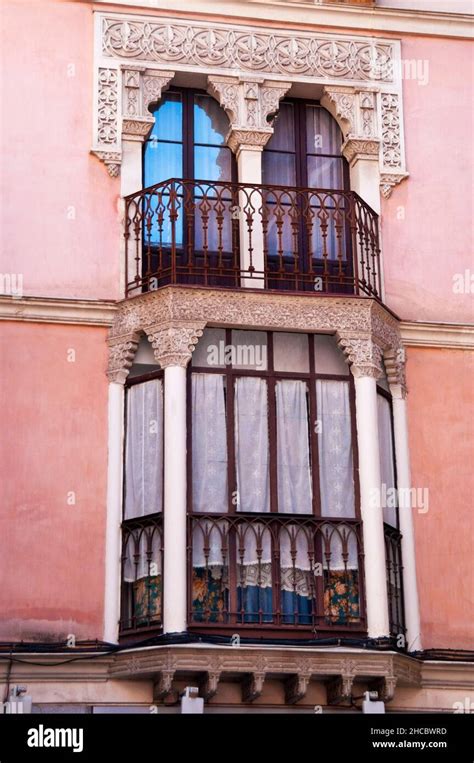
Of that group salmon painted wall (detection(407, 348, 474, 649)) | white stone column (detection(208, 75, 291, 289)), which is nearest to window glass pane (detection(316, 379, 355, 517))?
salmon painted wall (detection(407, 348, 474, 649))

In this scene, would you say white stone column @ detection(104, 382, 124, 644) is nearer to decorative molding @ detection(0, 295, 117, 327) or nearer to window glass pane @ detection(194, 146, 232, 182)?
decorative molding @ detection(0, 295, 117, 327)

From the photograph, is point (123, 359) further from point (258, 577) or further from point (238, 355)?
point (258, 577)

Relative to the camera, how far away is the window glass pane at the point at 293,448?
1531cm

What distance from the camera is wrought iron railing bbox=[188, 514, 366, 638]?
14.8 meters

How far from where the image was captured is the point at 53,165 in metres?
16.5

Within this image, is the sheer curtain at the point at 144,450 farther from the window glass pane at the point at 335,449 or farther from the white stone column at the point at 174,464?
the window glass pane at the point at 335,449

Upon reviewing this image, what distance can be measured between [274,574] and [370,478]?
134 cm

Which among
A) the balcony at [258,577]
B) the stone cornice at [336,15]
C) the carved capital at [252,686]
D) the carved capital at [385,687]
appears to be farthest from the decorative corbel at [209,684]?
the stone cornice at [336,15]

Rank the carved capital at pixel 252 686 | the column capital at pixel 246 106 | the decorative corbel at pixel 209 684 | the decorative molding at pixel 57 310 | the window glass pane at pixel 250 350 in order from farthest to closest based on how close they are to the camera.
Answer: the column capital at pixel 246 106, the decorative molding at pixel 57 310, the window glass pane at pixel 250 350, the carved capital at pixel 252 686, the decorative corbel at pixel 209 684

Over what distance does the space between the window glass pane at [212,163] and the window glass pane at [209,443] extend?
2605 millimetres

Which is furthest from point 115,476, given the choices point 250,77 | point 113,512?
point 250,77

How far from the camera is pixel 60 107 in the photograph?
1667 cm
